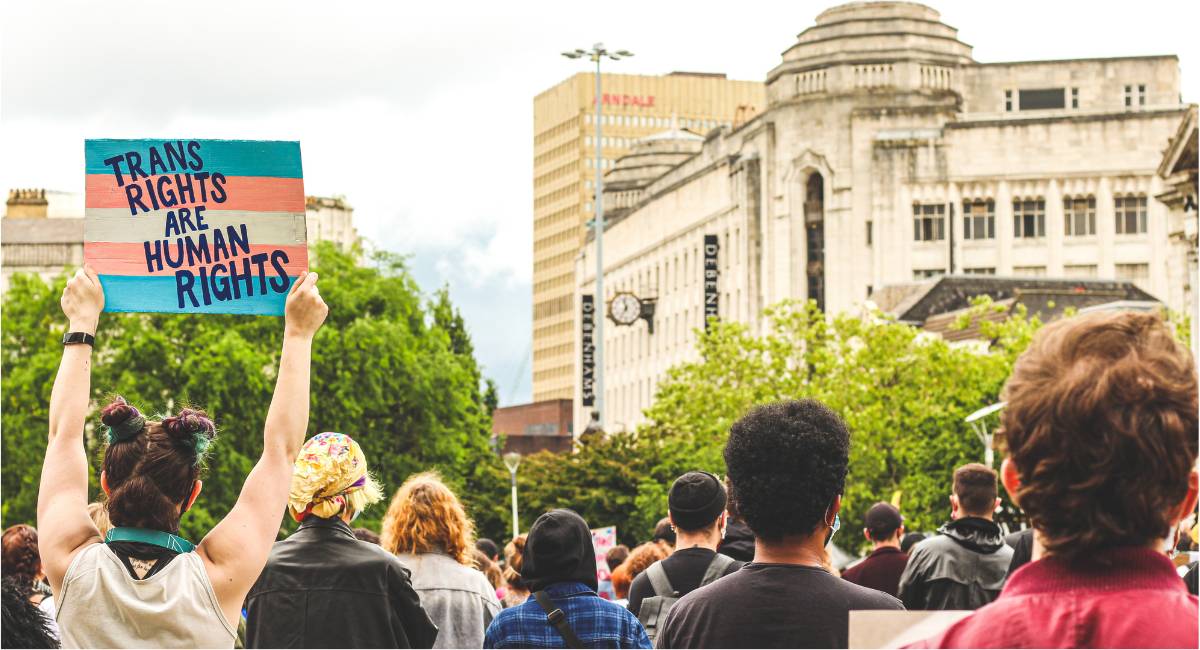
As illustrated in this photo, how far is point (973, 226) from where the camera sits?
90000 mm

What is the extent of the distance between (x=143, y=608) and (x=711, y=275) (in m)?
94.2

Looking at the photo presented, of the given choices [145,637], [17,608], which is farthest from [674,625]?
[17,608]

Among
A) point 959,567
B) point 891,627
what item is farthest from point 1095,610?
point 959,567

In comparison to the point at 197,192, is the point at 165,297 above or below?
below

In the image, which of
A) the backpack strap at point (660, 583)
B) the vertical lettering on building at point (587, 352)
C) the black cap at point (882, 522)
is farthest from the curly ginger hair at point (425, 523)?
the vertical lettering on building at point (587, 352)

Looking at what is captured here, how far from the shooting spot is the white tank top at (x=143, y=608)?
15.1ft

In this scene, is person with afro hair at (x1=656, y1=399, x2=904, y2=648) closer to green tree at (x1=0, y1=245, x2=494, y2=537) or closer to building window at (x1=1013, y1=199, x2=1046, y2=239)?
green tree at (x1=0, y1=245, x2=494, y2=537)

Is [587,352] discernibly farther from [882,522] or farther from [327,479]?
[327,479]

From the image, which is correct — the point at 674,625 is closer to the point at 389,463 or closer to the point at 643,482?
the point at 389,463

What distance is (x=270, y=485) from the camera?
15.7ft

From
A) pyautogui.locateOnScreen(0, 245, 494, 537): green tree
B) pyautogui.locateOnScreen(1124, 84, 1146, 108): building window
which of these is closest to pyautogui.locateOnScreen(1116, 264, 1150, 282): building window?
pyautogui.locateOnScreen(1124, 84, 1146, 108): building window

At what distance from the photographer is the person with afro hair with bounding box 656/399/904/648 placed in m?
4.99

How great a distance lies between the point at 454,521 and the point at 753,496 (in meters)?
3.19

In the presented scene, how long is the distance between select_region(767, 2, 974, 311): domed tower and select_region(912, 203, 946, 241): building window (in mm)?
2341
